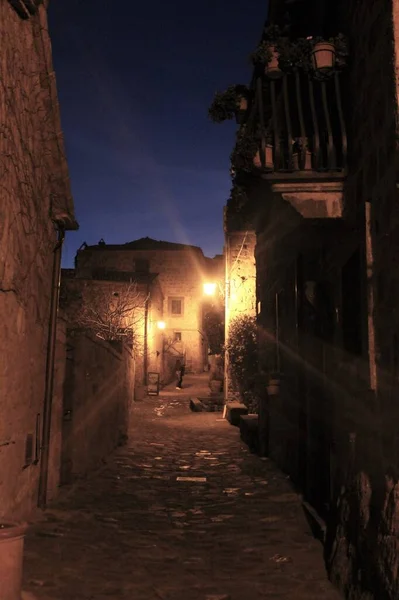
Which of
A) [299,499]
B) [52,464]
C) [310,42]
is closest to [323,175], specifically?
[310,42]

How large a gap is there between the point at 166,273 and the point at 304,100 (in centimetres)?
3600

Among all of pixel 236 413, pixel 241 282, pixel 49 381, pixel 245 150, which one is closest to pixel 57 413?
pixel 49 381

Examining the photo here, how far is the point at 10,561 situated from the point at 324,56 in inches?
197

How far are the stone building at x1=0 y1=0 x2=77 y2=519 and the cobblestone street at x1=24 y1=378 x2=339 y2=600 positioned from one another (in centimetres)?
64

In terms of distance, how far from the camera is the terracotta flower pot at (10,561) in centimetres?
320

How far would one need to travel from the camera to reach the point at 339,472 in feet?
16.4

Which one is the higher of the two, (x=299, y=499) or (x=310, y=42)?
(x=310, y=42)

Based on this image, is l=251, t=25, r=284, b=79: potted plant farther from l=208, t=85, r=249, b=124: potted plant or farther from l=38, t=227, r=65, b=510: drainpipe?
l=38, t=227, r=65, b=510: drainpipe

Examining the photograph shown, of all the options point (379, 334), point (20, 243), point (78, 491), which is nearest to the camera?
point (379, 334)

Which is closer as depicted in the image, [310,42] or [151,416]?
[310,42]

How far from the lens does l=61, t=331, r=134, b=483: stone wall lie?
7188 mm

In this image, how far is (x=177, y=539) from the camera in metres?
5.38

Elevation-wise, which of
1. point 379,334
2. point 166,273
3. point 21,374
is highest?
point 166,273

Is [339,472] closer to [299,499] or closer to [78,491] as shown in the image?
[299,499]
